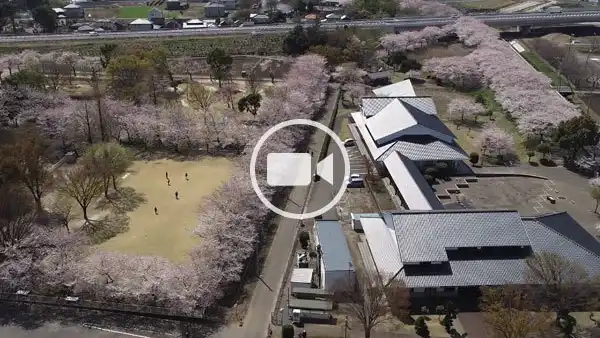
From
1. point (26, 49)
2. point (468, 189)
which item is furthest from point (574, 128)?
point (26, 49)

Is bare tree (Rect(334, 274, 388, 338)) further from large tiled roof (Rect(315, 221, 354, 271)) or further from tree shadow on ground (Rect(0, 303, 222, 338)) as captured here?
tree shadow on ground (Rect(0, 303, 222, 338))

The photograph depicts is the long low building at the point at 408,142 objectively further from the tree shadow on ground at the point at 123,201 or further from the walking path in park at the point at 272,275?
the tree shadow on ground at the point at 123,201

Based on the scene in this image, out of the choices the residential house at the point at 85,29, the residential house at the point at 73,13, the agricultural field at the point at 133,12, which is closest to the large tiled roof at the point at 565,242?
the residential house at the point at 85,29

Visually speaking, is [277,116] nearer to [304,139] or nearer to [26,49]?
[304,139]

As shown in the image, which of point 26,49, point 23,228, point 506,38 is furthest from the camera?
point 506,38

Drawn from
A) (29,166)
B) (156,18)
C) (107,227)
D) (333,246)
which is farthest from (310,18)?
(333,246)

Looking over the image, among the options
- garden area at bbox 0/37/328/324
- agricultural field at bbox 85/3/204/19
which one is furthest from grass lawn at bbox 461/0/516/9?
garden area at bbox 0/37/328/324
